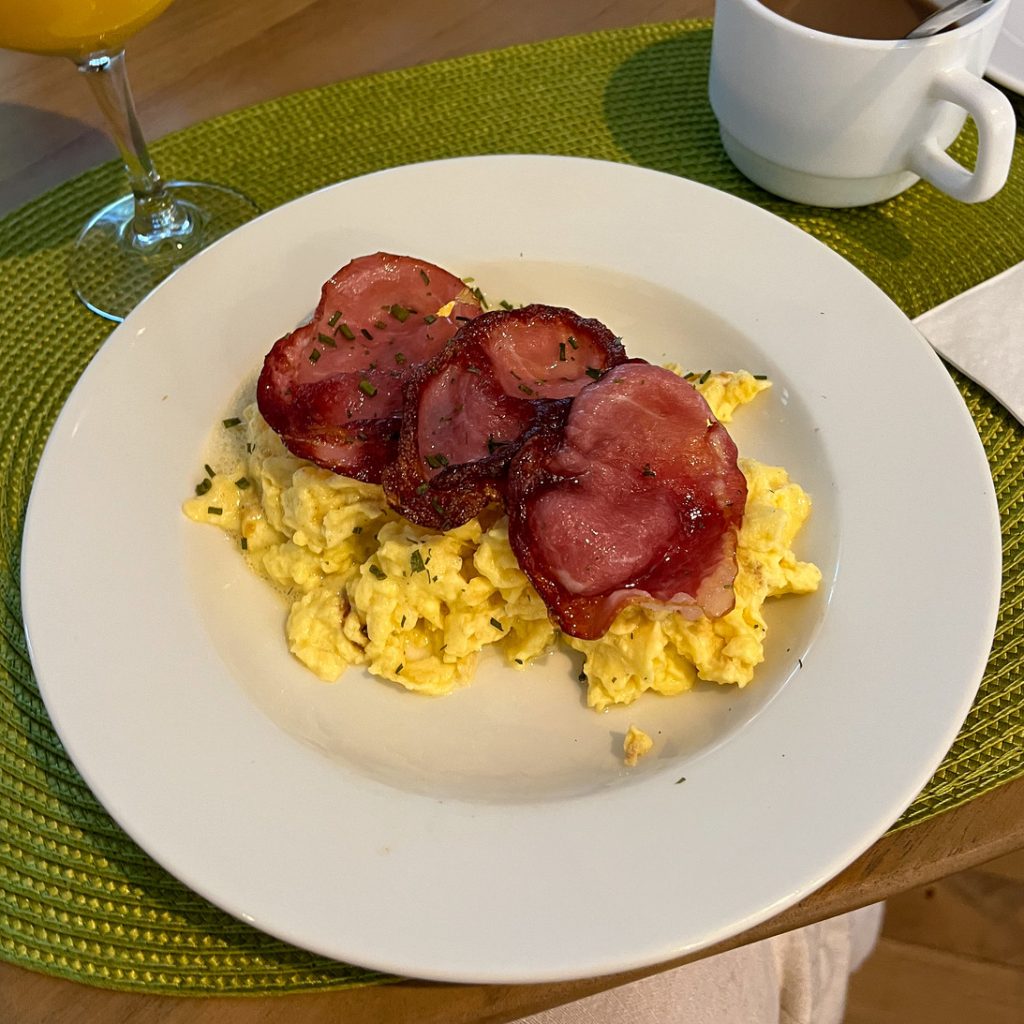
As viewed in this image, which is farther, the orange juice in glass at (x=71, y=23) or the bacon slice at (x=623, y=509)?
the orange juice in glass at (x=71, y=23)

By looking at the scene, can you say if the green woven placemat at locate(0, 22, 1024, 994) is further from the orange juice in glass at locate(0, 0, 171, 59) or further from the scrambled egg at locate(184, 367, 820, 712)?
the orange juice in glass at locate(0, 0, 171, 59)

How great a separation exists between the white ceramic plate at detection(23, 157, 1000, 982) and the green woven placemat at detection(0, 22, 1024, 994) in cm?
19

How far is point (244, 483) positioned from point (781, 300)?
0.90 metres

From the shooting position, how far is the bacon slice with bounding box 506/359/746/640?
45.3 inches

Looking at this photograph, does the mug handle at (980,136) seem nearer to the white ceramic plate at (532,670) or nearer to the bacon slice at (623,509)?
the white ceramic plate at (532,670)

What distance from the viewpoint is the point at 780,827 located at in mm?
1028

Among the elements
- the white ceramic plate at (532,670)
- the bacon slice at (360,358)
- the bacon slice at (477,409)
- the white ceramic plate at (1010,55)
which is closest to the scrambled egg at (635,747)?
the white ceramic plate at (532,670)

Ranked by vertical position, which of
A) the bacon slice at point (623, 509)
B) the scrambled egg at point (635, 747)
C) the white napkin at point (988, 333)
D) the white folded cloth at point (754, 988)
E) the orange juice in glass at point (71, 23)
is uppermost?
the orange juice in glass at point (71, 23)

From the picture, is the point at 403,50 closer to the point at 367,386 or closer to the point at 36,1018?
the point at 367,386

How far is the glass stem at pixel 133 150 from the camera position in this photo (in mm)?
1690

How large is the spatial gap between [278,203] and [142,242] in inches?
11.4

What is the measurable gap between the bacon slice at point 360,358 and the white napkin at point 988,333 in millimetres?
810

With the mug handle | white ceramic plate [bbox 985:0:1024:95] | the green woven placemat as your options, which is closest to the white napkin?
the green woven placemat

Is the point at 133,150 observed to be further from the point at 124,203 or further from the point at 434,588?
the point at 434,588
